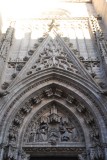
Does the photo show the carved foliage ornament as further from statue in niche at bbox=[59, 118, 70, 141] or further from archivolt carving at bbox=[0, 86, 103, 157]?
statue in niche at bbox=[59, 118, 70, 141]

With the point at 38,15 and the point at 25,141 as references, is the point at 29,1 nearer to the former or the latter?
the point at 38,15

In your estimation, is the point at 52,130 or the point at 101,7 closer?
the point at 52,130

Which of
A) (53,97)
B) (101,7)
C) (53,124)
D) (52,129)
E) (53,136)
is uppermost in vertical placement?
(101,7)

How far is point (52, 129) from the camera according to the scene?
350 inches

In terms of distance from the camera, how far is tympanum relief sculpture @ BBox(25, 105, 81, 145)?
8578 millimetres

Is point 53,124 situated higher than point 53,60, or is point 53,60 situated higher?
point 53,60

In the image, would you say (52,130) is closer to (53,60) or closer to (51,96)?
(51,96)

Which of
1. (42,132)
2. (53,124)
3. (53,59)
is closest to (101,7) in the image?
(53,59)

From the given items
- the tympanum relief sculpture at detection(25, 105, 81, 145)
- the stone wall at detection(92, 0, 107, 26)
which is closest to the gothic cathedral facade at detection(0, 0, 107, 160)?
the tympanum relief sculpture at detection(25, 105, 81, 145)

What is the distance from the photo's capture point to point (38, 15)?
51.7ft

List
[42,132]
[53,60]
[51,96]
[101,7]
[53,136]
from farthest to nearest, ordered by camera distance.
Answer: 1. [101,7]
2. [53,60]
3. [51,96]
4. [42,132]
5. [53,136]

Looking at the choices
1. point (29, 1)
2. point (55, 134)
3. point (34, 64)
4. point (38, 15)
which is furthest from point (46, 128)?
point (29, 1)

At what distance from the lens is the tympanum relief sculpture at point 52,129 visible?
8.58 metres

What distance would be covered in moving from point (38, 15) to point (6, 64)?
6480mm
